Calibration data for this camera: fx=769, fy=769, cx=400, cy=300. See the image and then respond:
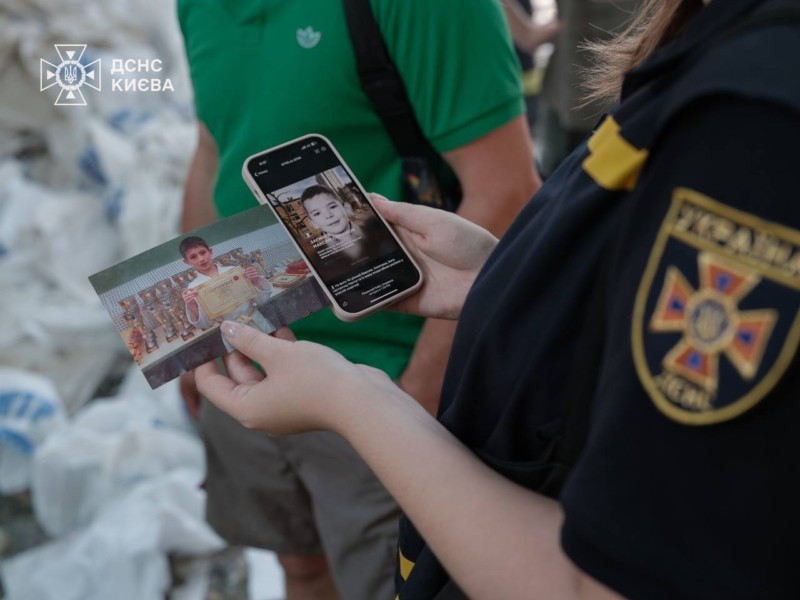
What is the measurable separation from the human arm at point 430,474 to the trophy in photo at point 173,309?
12 cm

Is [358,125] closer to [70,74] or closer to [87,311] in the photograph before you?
[87,311]

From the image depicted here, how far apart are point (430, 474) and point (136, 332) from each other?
16.2 inches

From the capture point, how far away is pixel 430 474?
56 centimetres

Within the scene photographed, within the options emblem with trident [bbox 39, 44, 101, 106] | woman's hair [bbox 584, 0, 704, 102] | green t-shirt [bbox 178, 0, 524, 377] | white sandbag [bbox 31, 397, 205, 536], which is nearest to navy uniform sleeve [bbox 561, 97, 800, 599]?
woman's hair [bbox 584, 0, 704, 102]

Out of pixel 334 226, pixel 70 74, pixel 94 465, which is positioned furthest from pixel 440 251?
pixel 70 74

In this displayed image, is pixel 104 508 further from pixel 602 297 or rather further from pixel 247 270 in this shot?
pixel 602 297

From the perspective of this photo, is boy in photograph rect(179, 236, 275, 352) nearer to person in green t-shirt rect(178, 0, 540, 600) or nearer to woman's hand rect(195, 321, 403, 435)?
woman's hand rect(195, 321, 403, 435)

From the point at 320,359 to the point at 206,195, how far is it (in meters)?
0.76

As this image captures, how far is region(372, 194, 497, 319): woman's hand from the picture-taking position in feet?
2.75

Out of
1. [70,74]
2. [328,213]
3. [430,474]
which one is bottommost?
[430,474]

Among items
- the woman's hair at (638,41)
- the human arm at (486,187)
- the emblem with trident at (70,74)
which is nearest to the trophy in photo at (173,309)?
the human arm at (486,187)

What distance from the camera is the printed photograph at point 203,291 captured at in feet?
2.67

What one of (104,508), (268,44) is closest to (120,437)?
(104,508)

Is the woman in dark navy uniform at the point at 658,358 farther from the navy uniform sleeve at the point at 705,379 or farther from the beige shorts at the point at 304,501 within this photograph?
the beige shorts at the point at 304,501
